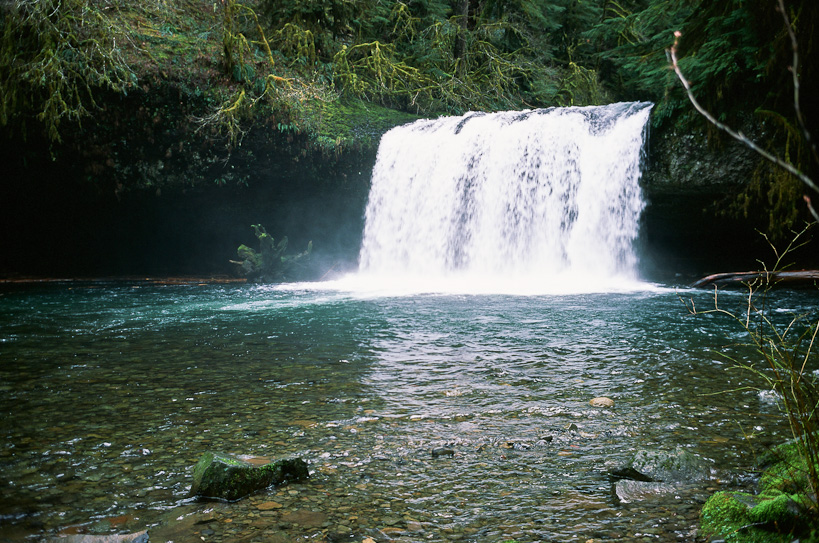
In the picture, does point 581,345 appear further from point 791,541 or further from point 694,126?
point 694,126

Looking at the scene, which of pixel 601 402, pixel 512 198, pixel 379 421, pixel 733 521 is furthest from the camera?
pixel 512 198

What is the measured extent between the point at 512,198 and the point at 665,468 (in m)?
10.7

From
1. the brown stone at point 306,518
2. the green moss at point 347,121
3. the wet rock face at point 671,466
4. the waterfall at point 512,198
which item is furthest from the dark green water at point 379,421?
the green moss at point 347,121

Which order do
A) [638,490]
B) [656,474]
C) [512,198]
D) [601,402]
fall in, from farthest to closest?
[512,198] → [601,402] → [656,474] → [638,490]

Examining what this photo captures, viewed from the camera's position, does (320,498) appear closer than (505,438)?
Yes

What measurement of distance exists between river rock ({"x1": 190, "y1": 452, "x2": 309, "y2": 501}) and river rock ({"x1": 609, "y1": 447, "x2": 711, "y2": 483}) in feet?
5.25

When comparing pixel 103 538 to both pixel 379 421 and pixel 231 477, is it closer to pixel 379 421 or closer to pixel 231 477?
pixel 231 477

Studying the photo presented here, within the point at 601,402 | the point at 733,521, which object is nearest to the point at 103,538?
the point at 733,521

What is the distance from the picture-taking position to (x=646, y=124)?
11.8 metres

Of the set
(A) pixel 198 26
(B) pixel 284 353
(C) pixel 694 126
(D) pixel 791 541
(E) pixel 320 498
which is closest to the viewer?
(D) pixel 791 541

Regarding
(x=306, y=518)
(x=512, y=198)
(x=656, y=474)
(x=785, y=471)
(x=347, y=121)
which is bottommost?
(x=306, y=518)

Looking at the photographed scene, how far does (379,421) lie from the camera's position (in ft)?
12.1

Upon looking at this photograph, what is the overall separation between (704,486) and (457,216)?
11149 millimetres

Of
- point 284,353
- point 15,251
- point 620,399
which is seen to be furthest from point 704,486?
point 15,251
